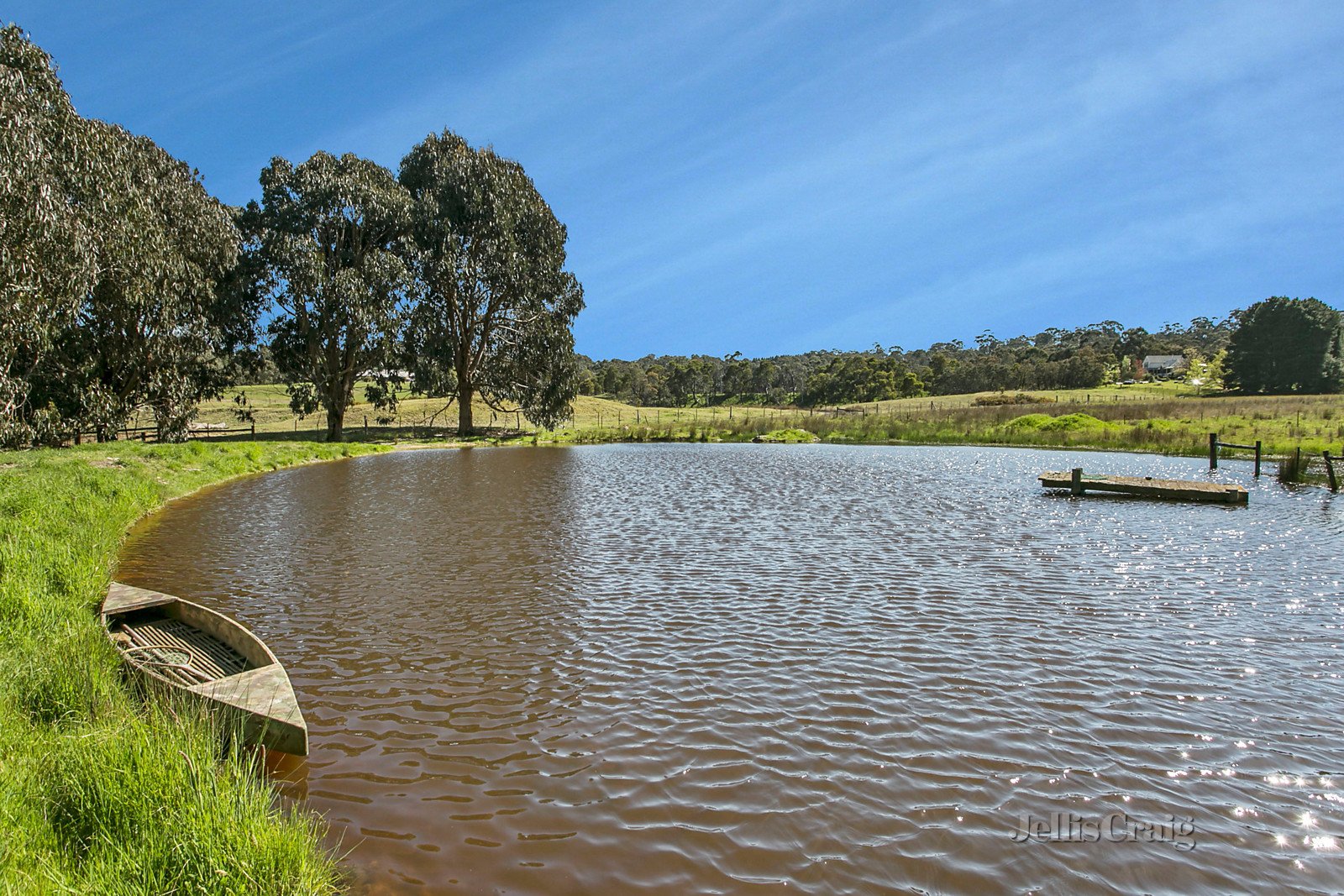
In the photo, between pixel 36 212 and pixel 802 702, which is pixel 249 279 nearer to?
pixel 36 212

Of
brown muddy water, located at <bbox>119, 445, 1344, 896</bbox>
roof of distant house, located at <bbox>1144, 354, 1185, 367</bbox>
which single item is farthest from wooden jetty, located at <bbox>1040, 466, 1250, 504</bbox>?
roof of distant house, located at <bbox>1144, 354, 1185, 367</bbox>

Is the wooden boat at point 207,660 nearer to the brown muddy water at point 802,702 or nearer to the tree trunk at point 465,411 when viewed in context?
the brown muddy water at point 802,702

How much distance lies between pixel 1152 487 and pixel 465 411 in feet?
138

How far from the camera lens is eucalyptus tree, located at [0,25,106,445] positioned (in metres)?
21.0

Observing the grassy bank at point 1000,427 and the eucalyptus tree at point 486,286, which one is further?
the eucalyptus tree at point 486,286

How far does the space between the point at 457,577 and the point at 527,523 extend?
538 centimetres

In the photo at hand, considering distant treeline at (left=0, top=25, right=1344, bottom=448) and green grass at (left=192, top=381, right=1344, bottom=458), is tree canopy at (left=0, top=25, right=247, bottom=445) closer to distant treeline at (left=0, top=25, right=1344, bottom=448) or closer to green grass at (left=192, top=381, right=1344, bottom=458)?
distant treeline at (left=0, top=25, right=1344, bottom=448)

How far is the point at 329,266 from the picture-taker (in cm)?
4356

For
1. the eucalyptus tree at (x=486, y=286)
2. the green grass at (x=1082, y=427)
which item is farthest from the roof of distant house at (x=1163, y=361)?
the eucalyptus tree at (x=486, y=286)

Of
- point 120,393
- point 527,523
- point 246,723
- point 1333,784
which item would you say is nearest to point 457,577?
point 527,523

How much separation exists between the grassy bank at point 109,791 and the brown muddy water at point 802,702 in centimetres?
78

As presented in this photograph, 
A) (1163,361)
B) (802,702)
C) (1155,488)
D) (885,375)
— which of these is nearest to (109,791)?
(802,702)

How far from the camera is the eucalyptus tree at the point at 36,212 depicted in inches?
827

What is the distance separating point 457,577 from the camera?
38.5 feet
